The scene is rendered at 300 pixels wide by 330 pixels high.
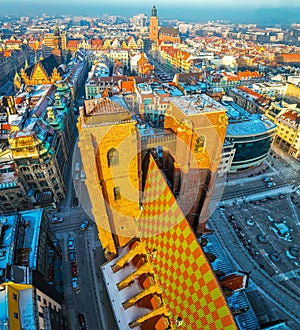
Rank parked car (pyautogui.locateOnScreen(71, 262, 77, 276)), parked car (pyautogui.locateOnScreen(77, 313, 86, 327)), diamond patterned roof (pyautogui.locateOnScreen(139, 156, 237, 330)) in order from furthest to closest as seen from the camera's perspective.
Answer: parked car (pyautogui.locateOnScreen(71, 262, 77, 276)) < parked car (pyautogui.locateOnScreen(77, 313, 86, 327)) < diamond patterned roof (pyautogui.locateOnScreen(139, 156, 237, 330))

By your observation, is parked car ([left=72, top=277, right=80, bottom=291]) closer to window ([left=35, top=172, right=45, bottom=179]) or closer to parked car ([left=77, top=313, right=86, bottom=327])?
parked car ([left=77, top=313, right=86, bottom=327])

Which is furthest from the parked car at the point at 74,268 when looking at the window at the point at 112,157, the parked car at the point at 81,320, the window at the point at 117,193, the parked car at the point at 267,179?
the parked car at the point at 267,179

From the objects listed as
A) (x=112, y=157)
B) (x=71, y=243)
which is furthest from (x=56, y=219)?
(x=112, y=157)

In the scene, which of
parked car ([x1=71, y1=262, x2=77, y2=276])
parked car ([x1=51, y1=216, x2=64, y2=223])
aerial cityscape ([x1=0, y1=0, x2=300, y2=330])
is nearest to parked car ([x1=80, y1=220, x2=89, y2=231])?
aerial cityscape ([x1=0, y1=0, x2=300, y2=330])

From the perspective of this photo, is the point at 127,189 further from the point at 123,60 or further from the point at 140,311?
the point at 123,60

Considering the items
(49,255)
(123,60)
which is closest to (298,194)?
(49,255)

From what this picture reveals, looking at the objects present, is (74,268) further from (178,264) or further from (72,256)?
(178,264)

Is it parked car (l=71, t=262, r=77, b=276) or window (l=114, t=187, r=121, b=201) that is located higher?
window (l=114, t=187, r=121, b=201)
